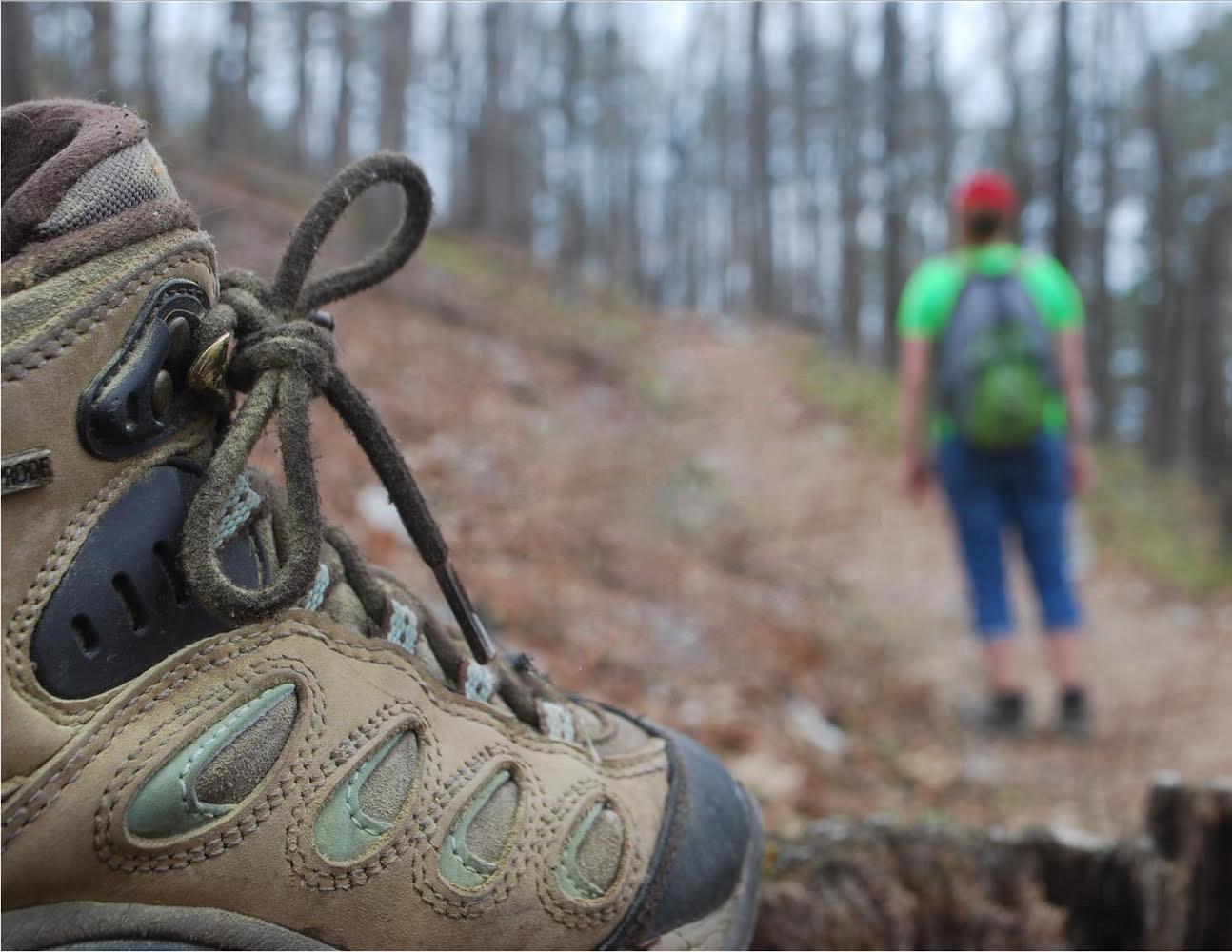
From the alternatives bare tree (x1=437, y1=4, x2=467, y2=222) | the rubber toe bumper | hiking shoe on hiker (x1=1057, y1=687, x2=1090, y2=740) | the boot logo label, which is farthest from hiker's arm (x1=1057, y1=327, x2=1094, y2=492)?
bare tree (x1=437, y1=4, x2=467, y2=222)

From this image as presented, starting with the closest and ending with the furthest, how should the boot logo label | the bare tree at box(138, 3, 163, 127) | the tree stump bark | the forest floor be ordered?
the boot logo label → the tree stump bark → the forest floor → the bare tree at box(138, 3, 163, 127)

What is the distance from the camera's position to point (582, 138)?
34344 mm

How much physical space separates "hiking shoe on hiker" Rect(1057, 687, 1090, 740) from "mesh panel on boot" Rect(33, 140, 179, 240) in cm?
349

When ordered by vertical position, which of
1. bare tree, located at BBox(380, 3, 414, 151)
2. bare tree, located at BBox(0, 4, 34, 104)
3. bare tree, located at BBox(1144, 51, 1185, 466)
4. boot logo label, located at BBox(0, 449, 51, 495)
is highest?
bare tree, located at BBox(380, 3, 414, 151)

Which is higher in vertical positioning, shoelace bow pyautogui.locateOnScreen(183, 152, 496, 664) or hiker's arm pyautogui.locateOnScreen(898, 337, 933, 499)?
shoelace bow pyautogui.locateOnScreen(183, 152, 496, 664)

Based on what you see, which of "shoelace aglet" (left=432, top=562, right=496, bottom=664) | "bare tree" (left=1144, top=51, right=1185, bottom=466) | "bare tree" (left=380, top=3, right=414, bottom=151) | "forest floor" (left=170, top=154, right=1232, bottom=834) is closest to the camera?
"shoelace aglet" (left=432, top=562, right=496, bottom=664)

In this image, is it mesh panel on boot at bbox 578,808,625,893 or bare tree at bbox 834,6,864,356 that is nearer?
mesh panel on boot at bbox 578,808,625,893

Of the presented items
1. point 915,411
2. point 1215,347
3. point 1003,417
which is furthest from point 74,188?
point 1215,347

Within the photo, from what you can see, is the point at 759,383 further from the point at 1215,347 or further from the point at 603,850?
the point at 603,850

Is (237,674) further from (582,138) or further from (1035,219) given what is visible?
(582,138)

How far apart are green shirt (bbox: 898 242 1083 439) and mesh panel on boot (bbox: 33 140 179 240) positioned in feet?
10.1

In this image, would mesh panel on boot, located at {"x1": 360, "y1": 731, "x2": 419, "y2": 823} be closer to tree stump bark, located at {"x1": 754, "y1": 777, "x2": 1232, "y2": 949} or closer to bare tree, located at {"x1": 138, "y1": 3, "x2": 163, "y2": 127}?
tree stump bark, located at {"x1": 754, "y1": 777, "x2": 1232, "y2": 949}

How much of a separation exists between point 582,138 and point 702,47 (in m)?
5.23

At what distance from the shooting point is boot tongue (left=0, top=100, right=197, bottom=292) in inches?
29.6
